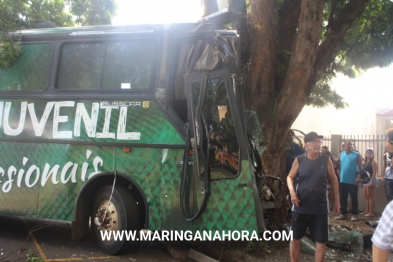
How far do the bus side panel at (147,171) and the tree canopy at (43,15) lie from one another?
2.61 m

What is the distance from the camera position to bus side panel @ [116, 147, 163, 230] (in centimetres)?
593

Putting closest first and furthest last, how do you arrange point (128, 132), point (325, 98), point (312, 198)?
point (312, 198) → point (128, 132) → point (325, 98)

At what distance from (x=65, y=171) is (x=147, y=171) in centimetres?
135

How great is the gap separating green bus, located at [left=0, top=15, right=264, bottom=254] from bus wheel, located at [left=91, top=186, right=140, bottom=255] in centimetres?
2

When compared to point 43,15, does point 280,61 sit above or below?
below

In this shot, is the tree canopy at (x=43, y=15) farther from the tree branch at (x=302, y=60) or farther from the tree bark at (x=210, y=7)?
the tree branch at (x=302, y=60)

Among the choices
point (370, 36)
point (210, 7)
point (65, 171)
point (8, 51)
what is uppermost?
point (370, 36)

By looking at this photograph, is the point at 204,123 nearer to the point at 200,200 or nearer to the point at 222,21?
the point at 200,200

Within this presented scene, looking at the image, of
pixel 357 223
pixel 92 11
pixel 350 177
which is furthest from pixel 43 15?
pixel 357 223

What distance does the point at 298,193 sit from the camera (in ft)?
17.6

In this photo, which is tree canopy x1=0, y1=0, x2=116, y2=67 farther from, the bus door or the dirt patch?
the dirt patch

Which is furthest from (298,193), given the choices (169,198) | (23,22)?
(23,22)

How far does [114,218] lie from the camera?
622cm

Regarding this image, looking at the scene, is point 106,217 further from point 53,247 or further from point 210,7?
point 210,7
